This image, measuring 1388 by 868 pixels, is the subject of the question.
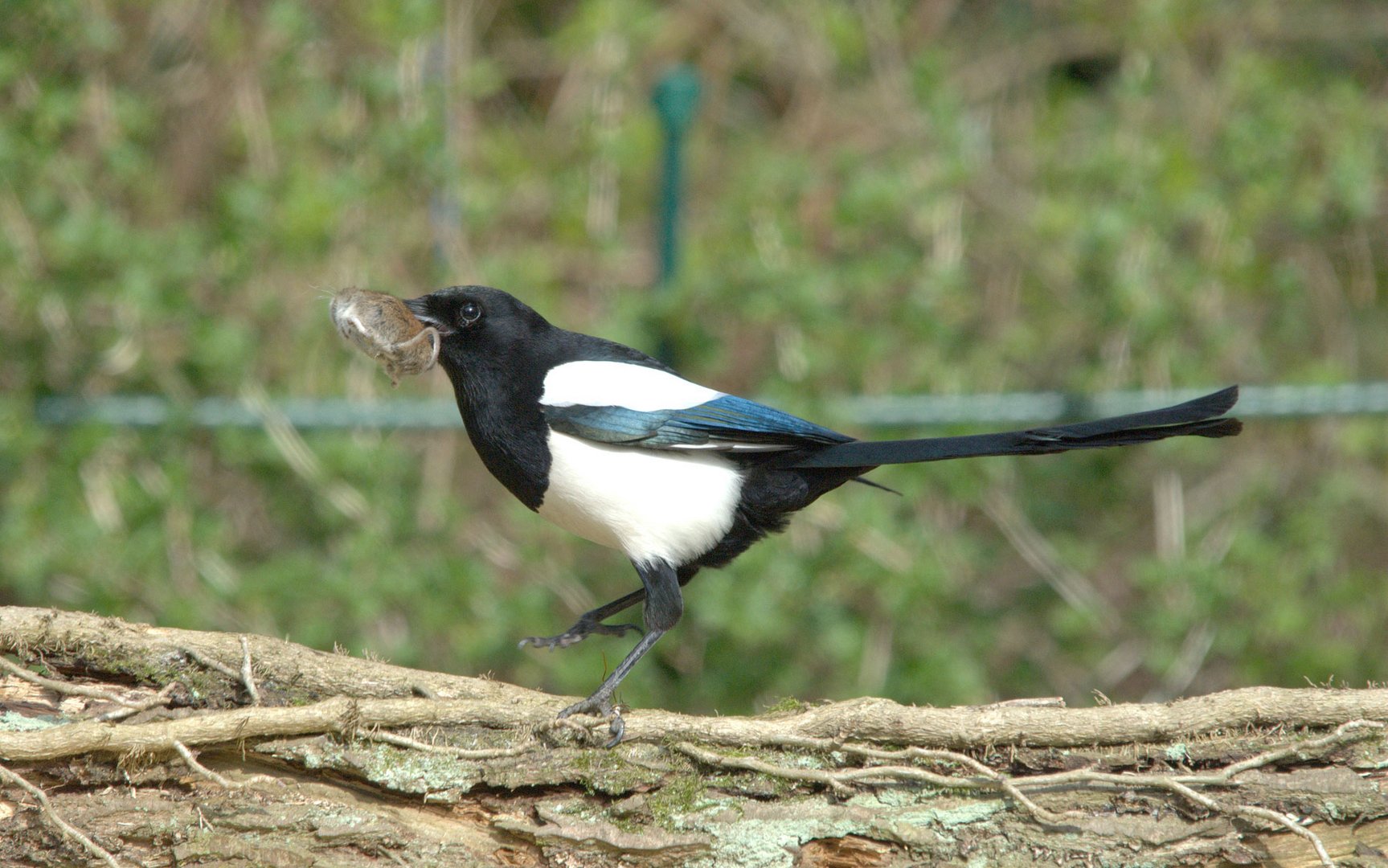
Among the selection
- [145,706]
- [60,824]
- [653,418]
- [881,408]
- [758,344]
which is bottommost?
[60,824]

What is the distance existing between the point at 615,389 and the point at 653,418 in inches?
3.6

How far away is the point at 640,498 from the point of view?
2.50 meters

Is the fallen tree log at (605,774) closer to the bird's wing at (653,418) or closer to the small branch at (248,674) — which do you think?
the small branch at (248,674)

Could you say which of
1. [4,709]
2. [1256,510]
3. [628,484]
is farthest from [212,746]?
[1256,510]

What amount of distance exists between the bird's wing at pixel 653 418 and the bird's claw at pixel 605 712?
54cm

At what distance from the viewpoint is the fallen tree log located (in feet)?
6.07

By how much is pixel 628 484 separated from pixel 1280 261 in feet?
9.65

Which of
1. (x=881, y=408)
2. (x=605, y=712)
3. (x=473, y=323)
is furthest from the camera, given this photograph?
(x=881, y=408)

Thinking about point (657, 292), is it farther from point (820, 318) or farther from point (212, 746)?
point (212, 746)

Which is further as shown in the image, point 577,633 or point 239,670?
point 577,633

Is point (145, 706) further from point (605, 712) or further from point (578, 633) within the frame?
point (578, 633)

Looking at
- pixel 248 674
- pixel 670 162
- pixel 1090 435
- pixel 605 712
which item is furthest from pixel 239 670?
pixel 670 162

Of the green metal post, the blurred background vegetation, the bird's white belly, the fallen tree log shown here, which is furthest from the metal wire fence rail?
the fallen tree log

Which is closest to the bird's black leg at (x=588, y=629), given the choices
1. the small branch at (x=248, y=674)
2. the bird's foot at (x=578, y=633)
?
the bird's foot at (x=578, y=633)
